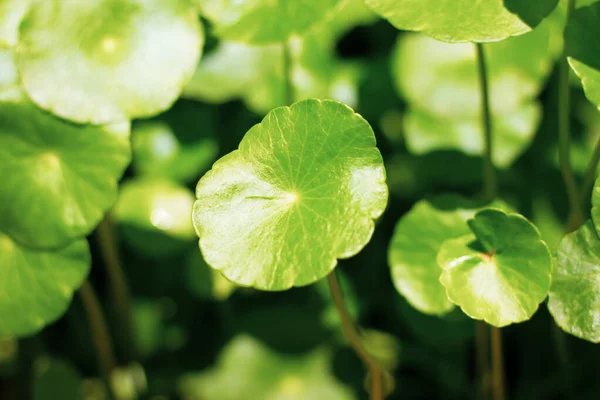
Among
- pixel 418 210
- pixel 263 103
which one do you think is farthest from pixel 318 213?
pixel 263 103

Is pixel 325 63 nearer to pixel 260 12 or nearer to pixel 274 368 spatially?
pixel 260 12

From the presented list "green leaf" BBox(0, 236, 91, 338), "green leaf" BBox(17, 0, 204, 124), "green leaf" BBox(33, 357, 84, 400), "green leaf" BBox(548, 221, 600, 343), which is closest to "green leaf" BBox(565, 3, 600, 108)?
"green leaf" BBox(548, 221, 600, 343)

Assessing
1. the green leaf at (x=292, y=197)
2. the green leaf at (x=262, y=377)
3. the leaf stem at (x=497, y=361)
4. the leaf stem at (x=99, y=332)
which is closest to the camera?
the green leaf at (x=292, y=197)

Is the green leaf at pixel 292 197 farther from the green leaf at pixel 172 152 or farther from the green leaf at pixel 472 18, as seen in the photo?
the green leaf at pixel 172 152

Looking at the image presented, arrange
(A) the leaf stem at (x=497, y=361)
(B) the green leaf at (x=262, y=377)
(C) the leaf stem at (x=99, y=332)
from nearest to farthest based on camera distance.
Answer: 1. (A) the leaf stem at (x=497, y=361)
2. (C) the leaf stem at (x=99, y=332)
3. (B) the green leaf at (x=262, y=377)

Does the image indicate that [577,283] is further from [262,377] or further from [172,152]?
[172,152]

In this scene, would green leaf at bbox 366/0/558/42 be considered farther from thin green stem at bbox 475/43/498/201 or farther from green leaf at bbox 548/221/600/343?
green leaf at bbox 548/221/600/343

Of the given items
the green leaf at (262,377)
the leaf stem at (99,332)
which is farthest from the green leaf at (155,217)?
the green leaf at (262,377)
